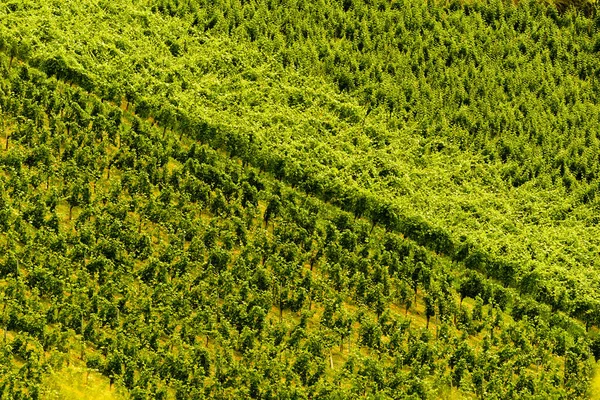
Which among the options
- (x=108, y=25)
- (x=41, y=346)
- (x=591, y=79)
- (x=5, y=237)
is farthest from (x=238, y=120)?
(x=591, y=79)

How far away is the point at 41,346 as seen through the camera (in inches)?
1156

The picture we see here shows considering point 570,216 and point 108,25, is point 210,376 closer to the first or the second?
point 570,216

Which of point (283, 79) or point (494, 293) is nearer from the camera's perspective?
point (494, 293)

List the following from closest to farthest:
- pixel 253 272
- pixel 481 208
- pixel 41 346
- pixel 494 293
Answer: pixel 41 346
pixel 253 272
pixel 494 293
pixel 481 208

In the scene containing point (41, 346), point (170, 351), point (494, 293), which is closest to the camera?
point (41, 346)

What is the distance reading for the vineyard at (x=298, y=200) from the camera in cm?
3167

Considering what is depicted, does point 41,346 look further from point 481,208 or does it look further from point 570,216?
point 570,216

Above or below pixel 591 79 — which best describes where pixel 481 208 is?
below

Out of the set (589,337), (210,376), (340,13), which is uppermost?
(340,13)

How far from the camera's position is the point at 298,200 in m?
39.6

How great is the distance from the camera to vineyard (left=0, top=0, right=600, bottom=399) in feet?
104

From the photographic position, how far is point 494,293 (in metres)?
37.9

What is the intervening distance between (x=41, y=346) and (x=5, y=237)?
5.42 meters

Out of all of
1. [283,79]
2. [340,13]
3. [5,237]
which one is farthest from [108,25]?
[5,237]
